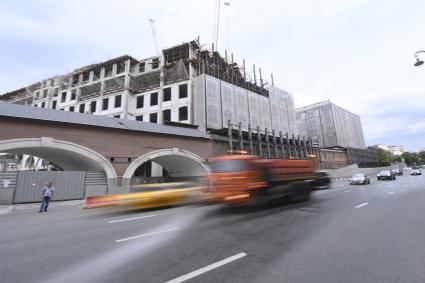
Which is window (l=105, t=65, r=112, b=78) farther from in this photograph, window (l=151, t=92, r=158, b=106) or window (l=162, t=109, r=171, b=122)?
window (l=162, t=109, r=171, b=122)

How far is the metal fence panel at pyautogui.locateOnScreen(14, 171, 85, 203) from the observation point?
16.3 metres

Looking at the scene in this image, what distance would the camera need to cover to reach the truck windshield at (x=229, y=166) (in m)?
9.63

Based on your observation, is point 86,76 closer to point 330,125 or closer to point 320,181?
point 320,181

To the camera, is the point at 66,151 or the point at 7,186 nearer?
the point at 7,186

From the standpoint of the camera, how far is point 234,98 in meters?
36.5

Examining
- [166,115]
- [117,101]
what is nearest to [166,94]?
[166,115]

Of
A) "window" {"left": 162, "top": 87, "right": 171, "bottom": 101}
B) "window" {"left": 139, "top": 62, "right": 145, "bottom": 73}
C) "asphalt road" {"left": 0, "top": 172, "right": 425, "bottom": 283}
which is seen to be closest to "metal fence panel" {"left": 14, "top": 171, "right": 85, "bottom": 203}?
"asphalt road" {"left": 0, "top": 172, "right": 425, "bottom": 283}

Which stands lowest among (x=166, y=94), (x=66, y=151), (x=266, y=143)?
(x=66, y=151)

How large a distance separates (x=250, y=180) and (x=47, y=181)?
55.1ft

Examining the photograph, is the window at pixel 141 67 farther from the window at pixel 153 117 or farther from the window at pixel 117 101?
the window at pixel 153 117

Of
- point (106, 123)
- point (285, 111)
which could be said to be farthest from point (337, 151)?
point (106, 123)

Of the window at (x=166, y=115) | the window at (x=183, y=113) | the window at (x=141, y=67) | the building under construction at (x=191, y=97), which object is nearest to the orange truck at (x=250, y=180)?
the building under construction at (x=191, y=97)

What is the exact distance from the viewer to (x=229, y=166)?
9844mm

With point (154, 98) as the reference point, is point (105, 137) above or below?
below
